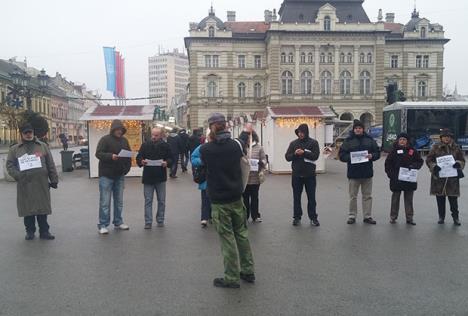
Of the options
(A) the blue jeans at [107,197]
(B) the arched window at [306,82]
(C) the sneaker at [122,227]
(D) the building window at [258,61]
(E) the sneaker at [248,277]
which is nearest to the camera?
(E) the sneaker at [248,277]

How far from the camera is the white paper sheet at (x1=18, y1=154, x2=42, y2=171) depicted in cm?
756

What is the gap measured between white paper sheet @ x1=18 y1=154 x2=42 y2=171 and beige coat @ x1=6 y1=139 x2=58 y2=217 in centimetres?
5

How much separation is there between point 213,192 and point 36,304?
2201 millimetres

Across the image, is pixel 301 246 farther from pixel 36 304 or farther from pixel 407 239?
pixel 36 304

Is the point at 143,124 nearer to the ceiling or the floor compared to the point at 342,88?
nearer to the floor

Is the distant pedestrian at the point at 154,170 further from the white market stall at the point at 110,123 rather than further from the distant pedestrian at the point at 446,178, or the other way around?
the white market stall at the point at 110,123

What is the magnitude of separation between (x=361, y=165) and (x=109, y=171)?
4594mm

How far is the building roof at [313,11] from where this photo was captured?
219ft

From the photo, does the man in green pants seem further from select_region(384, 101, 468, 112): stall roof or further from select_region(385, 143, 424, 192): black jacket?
select_region(384, 101, 468, 112): stall roof

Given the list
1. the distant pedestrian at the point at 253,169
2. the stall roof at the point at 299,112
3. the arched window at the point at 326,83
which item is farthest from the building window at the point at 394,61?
the distant pedestrian at the point at 253,169

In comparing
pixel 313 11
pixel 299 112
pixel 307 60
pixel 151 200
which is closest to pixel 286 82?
pixel 307 60

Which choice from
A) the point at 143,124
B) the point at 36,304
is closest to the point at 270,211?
the point at 36,304

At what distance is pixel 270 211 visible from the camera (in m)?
10.0

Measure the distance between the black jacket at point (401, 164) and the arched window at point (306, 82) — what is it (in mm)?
59246
